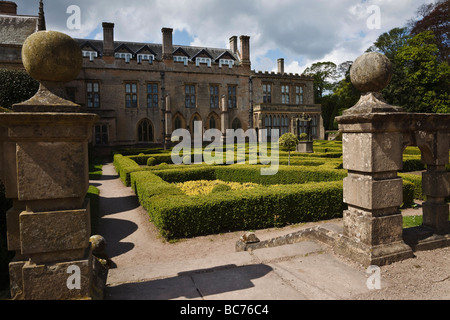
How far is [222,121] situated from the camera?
1245 inches

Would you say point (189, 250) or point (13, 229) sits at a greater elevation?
point (13, 229)

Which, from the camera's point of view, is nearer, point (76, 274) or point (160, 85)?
point (76, 274)

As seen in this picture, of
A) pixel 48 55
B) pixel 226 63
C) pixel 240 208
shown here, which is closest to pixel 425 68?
pixel 226 63

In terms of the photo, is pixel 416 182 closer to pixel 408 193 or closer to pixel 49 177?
pixel 408 193

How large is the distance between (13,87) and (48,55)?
1359 cm

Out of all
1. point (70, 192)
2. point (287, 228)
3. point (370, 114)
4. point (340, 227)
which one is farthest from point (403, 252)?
point (70, 192)

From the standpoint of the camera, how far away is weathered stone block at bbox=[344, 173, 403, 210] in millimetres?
3799

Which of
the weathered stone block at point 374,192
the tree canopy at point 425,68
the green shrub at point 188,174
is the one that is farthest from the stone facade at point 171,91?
the weathered stone block at point 374,192

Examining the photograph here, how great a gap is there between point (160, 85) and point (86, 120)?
29.2 metres

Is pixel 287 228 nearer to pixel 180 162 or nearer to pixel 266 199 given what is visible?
pixel 266 199

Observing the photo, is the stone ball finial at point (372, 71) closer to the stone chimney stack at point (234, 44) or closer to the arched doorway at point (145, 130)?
the arched doorway at point (145, 130)

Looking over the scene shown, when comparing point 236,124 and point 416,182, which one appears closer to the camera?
point 416,182

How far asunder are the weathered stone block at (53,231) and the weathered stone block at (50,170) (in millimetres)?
171

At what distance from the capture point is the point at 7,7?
23500 mm
